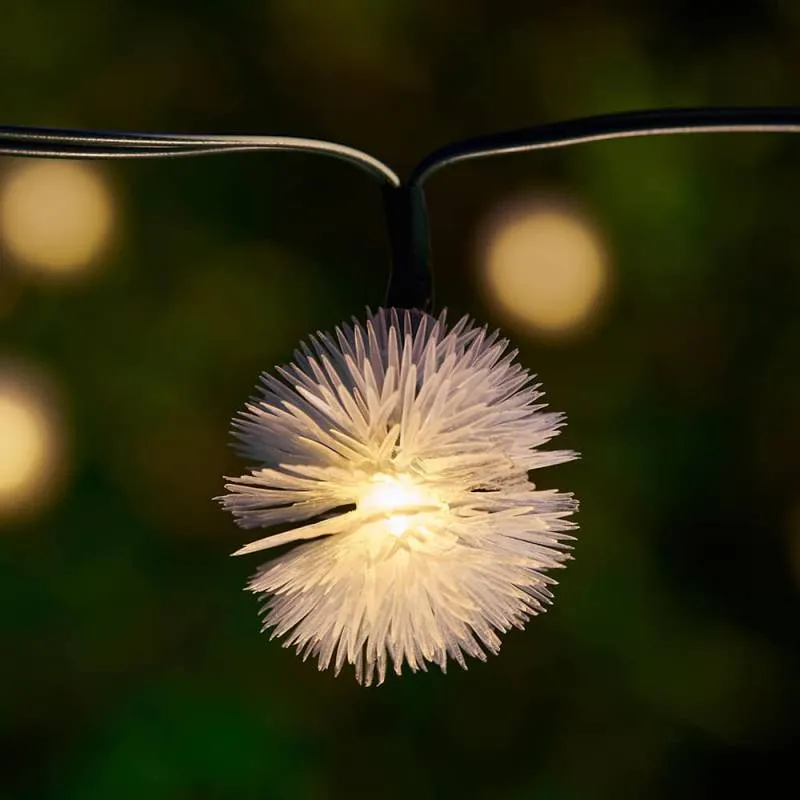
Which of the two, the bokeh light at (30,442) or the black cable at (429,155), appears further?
the bokeh light at (30,442)

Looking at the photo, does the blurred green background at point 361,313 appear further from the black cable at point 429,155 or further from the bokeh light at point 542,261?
the black cable at point 429,155

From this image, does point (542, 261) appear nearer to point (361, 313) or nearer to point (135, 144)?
point (361, 313)

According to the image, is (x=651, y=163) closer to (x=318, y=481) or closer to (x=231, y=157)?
(x=231, y=157)

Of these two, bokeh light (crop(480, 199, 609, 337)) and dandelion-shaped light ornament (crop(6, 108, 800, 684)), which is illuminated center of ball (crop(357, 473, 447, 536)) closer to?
dandelion-shaped light ornament (crop(6, 108, 800, 684))

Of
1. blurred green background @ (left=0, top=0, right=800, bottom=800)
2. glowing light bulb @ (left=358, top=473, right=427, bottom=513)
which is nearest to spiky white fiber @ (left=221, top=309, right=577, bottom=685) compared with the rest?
glowing light bulb @ (left=358, top=473, right=427, bottom=513)

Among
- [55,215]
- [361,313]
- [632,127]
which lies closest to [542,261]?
[361,313]

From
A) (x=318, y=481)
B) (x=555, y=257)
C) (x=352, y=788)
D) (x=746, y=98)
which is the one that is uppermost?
(x=746, y=98)

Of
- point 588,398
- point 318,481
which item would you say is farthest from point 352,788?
point 318,481

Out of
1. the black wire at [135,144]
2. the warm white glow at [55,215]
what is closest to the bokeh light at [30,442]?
the warm white glow at [55,215]
